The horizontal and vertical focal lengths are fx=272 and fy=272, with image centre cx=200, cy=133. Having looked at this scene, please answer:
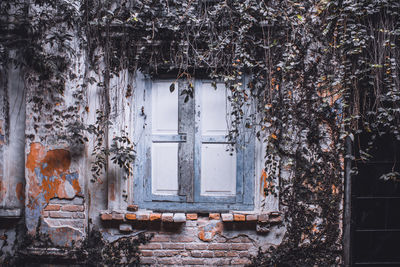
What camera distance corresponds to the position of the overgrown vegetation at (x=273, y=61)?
9.53 feet

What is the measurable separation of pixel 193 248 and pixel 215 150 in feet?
3.68

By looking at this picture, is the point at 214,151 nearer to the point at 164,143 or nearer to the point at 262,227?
the point at 164,143

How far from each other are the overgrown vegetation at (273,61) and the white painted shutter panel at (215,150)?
23 cm

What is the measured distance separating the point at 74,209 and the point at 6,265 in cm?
104

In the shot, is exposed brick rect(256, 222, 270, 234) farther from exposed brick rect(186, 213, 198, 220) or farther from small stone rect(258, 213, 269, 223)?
exposed brick rect(186, 213, 198, 220)

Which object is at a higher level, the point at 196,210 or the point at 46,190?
the point at 46,190

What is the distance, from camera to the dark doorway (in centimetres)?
314

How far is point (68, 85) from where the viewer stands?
300 cm

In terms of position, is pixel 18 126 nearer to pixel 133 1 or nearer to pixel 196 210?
pixel 133 1

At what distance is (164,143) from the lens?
10.3ft

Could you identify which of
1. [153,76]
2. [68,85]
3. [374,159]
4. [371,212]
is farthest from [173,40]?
[371,212]

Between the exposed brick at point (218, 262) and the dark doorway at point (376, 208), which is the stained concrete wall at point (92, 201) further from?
the dark doorway at point (376, 208)

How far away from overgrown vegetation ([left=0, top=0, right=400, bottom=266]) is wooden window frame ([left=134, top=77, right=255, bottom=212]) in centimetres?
27

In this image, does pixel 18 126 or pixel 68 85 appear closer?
pixel 68 85
